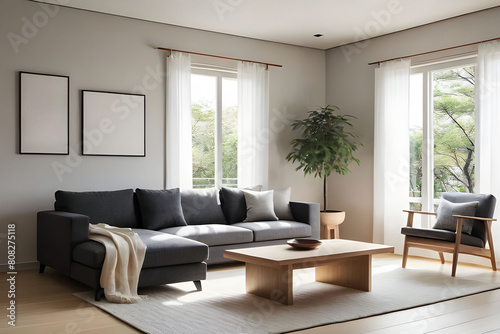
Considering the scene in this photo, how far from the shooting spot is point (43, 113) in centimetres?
561

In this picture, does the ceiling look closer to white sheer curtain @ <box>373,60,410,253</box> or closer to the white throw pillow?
white sheer curtain @ <box>373,60,410,253</box>

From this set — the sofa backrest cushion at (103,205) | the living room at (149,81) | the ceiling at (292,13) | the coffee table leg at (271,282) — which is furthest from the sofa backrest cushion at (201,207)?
the ceiling at (292,13)

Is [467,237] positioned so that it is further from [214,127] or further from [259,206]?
[214,127]

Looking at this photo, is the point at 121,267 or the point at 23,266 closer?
the point at 121,267

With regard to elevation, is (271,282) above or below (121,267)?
→ below

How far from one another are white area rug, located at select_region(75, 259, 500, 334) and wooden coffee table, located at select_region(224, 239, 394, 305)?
0.31 feet

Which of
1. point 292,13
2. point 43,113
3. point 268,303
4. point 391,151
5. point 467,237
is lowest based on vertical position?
point 268,303

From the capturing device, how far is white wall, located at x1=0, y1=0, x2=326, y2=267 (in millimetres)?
5453

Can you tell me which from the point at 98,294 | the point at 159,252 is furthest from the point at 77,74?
the point at 98,294

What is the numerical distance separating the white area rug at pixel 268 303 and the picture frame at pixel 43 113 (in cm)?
192

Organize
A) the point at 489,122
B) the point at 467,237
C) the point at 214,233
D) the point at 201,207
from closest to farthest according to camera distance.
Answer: the point at 467,237 → the point at 214,233 → the point at 489,122 → the point at 201,207

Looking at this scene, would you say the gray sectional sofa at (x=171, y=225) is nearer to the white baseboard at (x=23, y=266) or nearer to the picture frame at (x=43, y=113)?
the white baseboard at (x=23, y=266)

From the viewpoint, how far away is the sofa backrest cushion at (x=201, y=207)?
6.09m

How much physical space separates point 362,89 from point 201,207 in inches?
115
